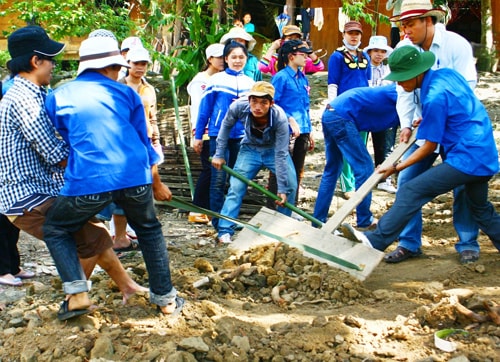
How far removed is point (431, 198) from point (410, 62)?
100cm

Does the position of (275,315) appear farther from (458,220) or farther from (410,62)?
(410,62)

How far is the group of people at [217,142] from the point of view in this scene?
3.89 metres

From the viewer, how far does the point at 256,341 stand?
3.84 meters

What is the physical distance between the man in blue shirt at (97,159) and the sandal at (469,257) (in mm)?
2492

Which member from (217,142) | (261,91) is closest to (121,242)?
(217,142)

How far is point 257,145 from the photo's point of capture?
20.6ft

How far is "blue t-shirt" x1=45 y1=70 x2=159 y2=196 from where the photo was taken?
12.4 ft

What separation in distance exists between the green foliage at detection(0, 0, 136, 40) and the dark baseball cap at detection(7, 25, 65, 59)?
19.4 ft

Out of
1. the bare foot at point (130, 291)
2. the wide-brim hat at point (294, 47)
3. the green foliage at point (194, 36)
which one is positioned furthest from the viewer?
the green foliage at point (194, 36)

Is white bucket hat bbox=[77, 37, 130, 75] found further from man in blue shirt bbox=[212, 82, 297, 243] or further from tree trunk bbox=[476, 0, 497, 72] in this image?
tree trunk bbox=[476, 0, 497, 72]

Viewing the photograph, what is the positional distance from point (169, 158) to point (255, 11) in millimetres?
7972

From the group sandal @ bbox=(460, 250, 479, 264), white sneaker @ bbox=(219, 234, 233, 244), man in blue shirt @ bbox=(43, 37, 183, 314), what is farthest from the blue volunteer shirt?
man in blue shirt @ bbox=(43, 37, 183, 314)

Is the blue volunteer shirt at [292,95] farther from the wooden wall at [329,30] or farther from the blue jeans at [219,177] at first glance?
the wooden wall at [329,30]

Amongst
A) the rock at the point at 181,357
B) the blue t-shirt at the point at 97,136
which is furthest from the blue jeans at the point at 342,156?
the rock at the point at 181,357
